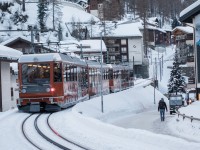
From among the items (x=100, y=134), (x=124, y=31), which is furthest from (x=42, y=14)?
(x=100, y=134)

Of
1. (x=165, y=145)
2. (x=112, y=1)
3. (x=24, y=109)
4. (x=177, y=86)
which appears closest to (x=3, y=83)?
(x=24, y=109)

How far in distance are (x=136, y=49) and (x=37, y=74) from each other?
254ft

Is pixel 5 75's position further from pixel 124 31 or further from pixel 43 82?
pixel 124 31

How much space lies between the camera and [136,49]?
103000mm

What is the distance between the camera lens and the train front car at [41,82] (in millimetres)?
26406

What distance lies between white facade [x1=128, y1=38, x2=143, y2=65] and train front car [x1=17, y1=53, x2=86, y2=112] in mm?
75276


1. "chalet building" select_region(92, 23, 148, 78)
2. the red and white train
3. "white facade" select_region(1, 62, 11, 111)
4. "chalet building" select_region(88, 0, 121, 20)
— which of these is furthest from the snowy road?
"chalet building" select_region(88, 0, 121, 20)

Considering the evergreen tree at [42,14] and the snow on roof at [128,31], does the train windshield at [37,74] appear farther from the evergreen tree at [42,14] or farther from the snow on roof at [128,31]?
the evergreen tree at [42,14]

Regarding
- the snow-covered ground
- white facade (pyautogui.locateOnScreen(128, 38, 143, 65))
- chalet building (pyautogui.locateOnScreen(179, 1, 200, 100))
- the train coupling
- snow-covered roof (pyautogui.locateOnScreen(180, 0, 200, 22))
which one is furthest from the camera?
white facade (pyautogui.locateOnScreen(128, 38, 143, 65))

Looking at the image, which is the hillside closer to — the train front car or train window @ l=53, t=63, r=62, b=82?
the train front car

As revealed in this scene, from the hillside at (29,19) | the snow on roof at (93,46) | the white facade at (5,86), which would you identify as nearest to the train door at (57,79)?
the white facade at (5,86)

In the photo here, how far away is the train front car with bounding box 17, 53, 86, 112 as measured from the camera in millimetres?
26406

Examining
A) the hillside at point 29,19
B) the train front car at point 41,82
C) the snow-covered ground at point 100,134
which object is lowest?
the snow-covered ground at point 100,134

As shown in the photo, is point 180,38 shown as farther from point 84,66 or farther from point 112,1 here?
point 84,66
